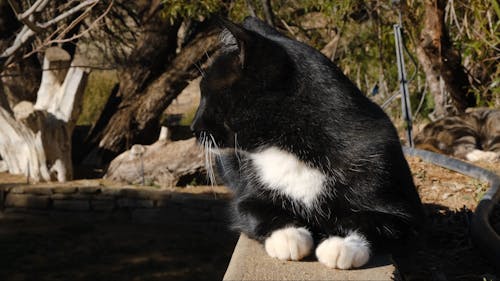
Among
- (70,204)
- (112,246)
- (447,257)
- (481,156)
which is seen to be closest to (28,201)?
(70,204)

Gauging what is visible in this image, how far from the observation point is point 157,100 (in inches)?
258

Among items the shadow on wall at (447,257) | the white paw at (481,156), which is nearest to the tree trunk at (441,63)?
the white paw at (481,156)

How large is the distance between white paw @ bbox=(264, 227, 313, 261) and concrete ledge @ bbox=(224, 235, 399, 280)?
0.9 inches

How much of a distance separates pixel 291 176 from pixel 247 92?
270 mm

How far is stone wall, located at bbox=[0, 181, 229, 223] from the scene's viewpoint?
558 centimetres

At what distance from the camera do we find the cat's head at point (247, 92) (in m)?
1.65

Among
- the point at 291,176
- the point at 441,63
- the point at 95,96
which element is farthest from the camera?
the point at 95,96

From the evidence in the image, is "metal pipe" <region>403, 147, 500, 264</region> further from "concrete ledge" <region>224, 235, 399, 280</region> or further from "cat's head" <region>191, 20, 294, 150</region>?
"cat's head" <region>191, 20, 294, 150</region>

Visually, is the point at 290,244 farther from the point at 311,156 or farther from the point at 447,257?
the point at 447,257

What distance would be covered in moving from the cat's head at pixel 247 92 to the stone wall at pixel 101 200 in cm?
378

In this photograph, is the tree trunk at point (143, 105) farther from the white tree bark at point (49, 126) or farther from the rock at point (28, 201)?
the rock at point (28, 201)

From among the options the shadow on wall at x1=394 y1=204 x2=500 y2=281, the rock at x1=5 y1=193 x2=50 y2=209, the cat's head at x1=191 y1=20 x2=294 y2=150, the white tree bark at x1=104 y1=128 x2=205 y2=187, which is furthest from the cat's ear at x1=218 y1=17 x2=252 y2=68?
the rock at x1=5 y1=193 x2=50 y2=209

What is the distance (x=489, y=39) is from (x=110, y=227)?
393 cm

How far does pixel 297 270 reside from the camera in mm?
1556
